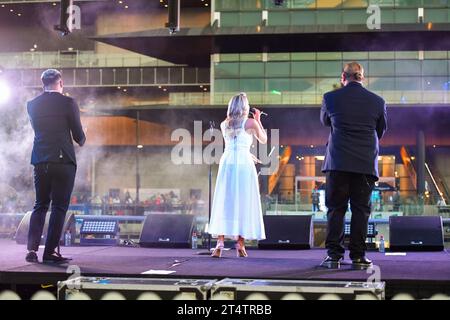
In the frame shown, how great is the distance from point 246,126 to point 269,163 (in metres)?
32.8

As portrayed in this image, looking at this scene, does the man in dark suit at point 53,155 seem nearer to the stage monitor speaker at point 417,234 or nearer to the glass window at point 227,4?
the stage monitor speaker at point 417,234

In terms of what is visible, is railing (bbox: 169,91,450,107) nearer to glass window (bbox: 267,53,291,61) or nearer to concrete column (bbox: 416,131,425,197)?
concrete column (bbox: 416,131,425,197)

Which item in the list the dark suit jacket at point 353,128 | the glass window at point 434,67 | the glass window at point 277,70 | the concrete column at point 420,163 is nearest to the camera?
the dark suit jacket at point 353,128

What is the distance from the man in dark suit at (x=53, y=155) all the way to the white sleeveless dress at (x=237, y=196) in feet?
6.25

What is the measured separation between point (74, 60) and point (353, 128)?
1800 inches

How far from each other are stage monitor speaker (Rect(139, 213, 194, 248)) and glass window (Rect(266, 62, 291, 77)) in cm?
3268

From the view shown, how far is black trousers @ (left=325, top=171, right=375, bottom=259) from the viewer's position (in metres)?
7.24

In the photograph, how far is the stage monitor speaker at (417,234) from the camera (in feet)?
33.0

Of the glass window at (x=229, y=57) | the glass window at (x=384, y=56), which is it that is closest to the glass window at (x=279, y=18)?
the glass window at (x=229, y=57)

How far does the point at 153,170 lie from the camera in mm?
49438

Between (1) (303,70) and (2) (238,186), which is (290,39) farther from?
(2) (238,186)

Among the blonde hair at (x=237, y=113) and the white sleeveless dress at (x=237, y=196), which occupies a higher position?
the blonde hair at (x=237, y=113)

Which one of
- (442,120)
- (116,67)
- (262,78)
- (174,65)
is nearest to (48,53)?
(116,67)
